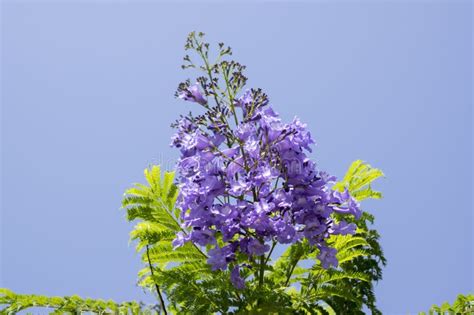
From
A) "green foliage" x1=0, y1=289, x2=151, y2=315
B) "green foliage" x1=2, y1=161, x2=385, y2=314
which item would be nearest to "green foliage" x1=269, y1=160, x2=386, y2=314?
"green foliage" x1=2, y1=161, x2=385, y2=314

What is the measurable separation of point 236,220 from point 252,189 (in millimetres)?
258

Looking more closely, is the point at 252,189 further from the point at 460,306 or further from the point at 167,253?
the point at 460,306

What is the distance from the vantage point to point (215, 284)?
14.0 ft

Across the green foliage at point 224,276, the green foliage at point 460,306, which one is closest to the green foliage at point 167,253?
the green foliage at point 224,276

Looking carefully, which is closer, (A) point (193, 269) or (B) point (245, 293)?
(B) point (245, 293)

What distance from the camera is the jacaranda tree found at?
4.23 m

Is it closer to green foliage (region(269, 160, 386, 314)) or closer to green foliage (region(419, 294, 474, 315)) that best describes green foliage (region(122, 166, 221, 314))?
green foliage (region(269, 160, 386, 314))

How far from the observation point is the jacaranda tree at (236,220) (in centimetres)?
423

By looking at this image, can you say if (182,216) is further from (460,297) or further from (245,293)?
(460,297)

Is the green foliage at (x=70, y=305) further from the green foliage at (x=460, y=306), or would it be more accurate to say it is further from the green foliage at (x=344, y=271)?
the green foliage at (x=460, y=306)

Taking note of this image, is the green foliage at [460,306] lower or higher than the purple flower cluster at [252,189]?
lower

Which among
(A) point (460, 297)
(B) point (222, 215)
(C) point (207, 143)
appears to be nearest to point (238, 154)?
(C) point (207, 143)

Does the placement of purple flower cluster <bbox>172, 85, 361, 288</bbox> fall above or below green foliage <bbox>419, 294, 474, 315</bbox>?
above

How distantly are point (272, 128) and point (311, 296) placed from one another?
4.19 feet
